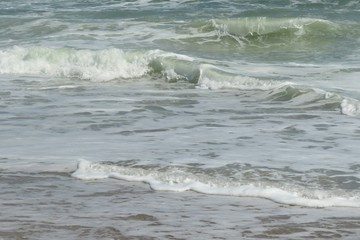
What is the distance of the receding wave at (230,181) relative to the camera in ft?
15.1

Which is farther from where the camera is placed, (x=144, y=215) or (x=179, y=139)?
(x=179, y=139)

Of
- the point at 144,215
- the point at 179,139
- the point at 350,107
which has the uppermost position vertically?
the point at 144,215

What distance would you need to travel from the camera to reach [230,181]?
499cm

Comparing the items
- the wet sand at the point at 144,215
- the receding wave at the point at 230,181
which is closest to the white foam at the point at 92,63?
the receding wave at the point at 230,181

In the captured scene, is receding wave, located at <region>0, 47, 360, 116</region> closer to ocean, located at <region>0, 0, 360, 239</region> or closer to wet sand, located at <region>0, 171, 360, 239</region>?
ocean, located at <region>0, 0, 360, 239</region>

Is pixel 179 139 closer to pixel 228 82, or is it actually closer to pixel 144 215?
pixel 144 215

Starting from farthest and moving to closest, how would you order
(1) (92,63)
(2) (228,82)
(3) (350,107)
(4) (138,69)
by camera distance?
(1) (92,63)
(4) (138,69)
(2) (228,82)
(3) (350,107)

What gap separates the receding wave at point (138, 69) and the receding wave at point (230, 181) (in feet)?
9.30

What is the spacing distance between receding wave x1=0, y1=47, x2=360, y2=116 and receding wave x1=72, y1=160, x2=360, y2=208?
2.84 meters

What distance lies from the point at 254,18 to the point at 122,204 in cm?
1157

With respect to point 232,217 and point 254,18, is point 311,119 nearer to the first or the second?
point 232,217

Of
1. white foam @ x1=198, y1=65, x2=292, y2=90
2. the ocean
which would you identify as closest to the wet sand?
the ocean

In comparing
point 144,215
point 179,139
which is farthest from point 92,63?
point 144,215

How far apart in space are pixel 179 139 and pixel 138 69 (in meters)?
4.49
